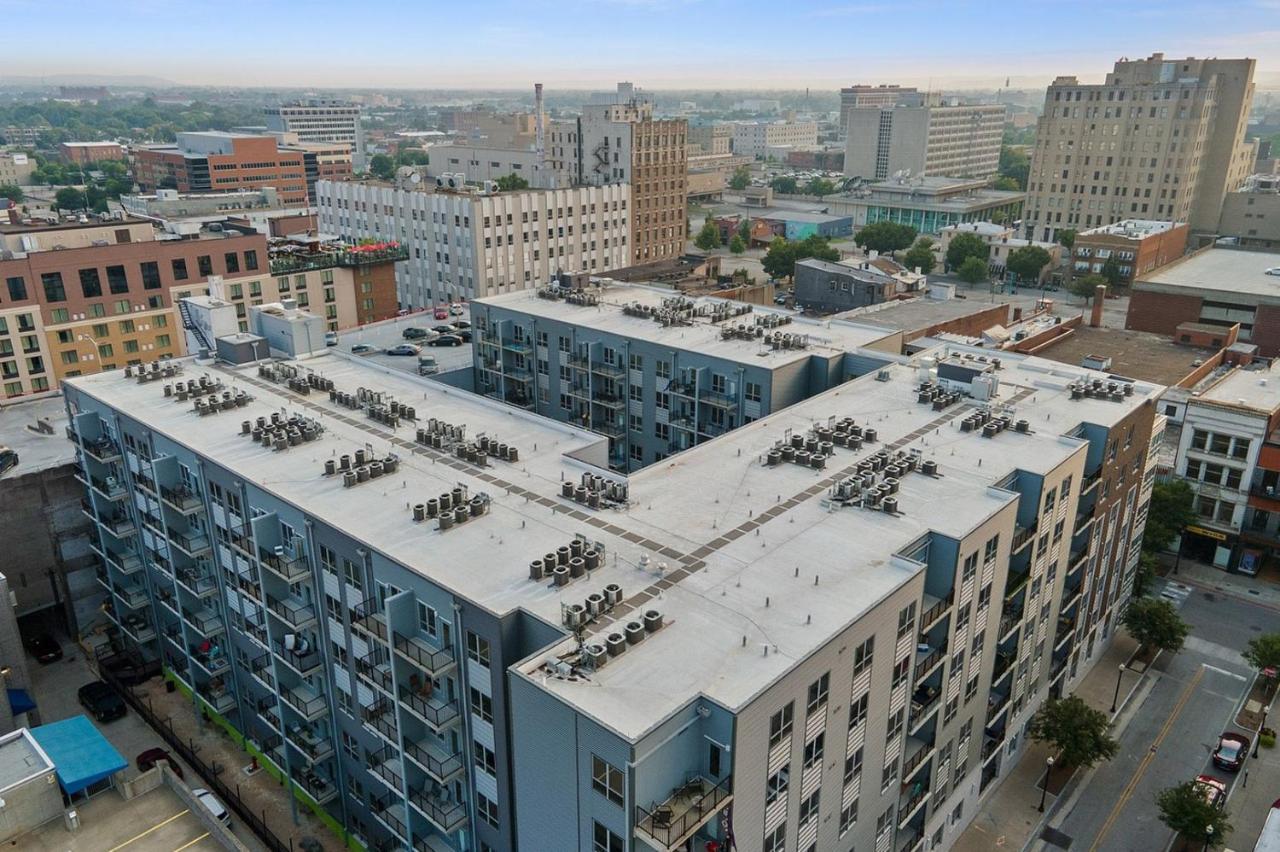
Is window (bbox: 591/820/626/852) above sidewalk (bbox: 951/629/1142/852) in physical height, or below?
above

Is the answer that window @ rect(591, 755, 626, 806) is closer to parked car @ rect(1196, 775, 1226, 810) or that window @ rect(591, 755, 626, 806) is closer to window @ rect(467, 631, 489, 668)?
window @ rect(467, 631, 489, 668)

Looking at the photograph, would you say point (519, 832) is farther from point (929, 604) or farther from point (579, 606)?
point (929, 604)

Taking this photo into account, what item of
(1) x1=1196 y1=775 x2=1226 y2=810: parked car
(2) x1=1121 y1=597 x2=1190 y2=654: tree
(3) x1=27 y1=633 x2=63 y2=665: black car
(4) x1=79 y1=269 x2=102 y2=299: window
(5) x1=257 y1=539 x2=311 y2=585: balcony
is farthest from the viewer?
(4) x1=79 y1=269 x2=102 y2=299: window

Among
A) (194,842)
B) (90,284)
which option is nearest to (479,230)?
(90,284)

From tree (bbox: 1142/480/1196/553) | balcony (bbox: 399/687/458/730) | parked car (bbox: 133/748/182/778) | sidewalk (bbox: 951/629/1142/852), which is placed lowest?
sidewalk (bbox: 951/629/1142/852)

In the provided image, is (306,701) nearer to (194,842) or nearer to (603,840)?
(194,842)

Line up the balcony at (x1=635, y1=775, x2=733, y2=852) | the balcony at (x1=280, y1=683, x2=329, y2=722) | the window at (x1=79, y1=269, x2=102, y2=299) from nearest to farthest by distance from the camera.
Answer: the balcony at (x1=635, y1=775, x2=733, y2=852) → the balcony at (x1=280, y1=683, x2=329, y2=722) → the window at (x1=79, y1=269, x2=102, y2=299)

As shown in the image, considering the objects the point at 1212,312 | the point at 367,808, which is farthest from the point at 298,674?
the point at 1212,312

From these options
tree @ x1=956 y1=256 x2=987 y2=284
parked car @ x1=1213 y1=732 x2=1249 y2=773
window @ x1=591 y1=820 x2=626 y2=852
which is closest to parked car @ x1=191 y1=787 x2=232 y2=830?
window @ x1=591 y1=820 x2=626 y2=852
